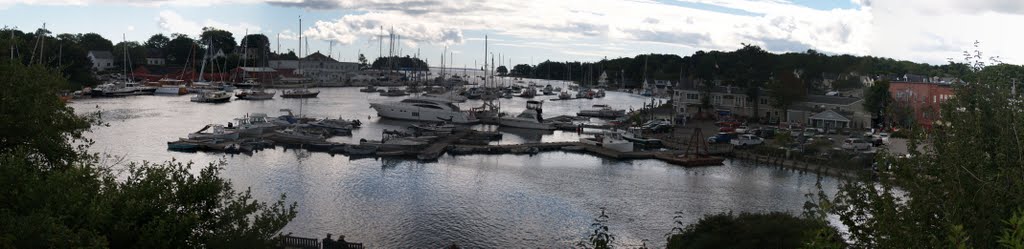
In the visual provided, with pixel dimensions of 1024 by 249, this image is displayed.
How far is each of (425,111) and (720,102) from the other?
1867 centimetres

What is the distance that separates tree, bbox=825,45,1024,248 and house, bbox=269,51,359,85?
9315 cm

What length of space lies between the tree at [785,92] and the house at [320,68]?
62.9 metres

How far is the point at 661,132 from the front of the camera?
42.0 meters

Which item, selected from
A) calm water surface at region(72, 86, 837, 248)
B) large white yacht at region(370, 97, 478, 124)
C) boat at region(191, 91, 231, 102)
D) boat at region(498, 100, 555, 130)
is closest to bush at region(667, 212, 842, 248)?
calm water surface at region(72, 86, 837, 248)

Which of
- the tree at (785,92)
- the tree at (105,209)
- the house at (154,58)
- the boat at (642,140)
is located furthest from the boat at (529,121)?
the house at (154,58)

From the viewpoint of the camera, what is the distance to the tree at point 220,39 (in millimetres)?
106062

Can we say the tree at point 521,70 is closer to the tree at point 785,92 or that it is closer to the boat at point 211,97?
the boat at point 211,97

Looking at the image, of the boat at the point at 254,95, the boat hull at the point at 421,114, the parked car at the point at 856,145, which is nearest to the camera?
the parked car at the point at 856,145

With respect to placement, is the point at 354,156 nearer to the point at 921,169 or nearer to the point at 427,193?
the point at 427,193

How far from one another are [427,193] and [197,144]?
43.9ft

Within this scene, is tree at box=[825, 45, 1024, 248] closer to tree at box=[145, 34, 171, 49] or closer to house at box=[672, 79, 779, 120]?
house at box=[672, 79, 779, 120]

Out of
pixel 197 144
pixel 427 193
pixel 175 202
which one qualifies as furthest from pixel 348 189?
pixel 175 202

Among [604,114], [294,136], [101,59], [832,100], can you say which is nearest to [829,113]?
[832,100]

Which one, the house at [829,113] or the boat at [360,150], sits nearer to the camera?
the boat at [360,150]
